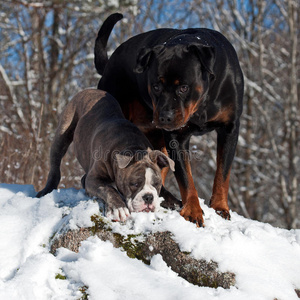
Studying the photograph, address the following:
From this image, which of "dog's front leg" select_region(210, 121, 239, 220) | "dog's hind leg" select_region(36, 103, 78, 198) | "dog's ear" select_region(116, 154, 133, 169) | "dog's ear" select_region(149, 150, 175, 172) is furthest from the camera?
"dog's hind leg" select_region(36, 103, 78, 198)

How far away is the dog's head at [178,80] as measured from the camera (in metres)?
4.08

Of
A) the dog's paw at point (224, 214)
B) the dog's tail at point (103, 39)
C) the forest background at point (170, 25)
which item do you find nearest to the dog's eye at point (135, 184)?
the dog's paw at point (224, 214)

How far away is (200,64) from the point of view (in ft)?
14.1

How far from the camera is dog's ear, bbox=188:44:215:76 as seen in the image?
4.20m

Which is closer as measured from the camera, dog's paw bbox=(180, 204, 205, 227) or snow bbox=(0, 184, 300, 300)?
snow bbox=(0, 184, 300, 300)

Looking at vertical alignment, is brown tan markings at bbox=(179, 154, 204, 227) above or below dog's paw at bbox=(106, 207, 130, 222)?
below

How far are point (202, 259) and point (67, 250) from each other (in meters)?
0.99

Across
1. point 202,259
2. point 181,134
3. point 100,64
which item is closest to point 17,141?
point 100,64

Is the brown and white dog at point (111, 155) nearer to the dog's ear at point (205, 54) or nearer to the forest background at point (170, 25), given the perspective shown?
the dog's ear at point (205, 54)

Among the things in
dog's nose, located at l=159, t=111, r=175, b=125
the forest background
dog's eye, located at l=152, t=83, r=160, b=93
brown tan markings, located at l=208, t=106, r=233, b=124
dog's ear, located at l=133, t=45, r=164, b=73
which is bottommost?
the forest background

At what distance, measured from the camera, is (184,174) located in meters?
4.39

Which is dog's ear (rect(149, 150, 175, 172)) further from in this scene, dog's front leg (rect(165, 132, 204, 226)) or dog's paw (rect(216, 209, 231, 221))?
dog's paw (rect(216, 209, 231, 221))

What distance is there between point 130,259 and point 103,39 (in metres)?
3.39

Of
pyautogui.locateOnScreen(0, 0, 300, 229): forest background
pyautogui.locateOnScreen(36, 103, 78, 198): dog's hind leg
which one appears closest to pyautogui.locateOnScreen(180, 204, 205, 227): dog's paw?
pyautogui.locateOnScreen(36, 103, 78, 198): dog's hind leg
